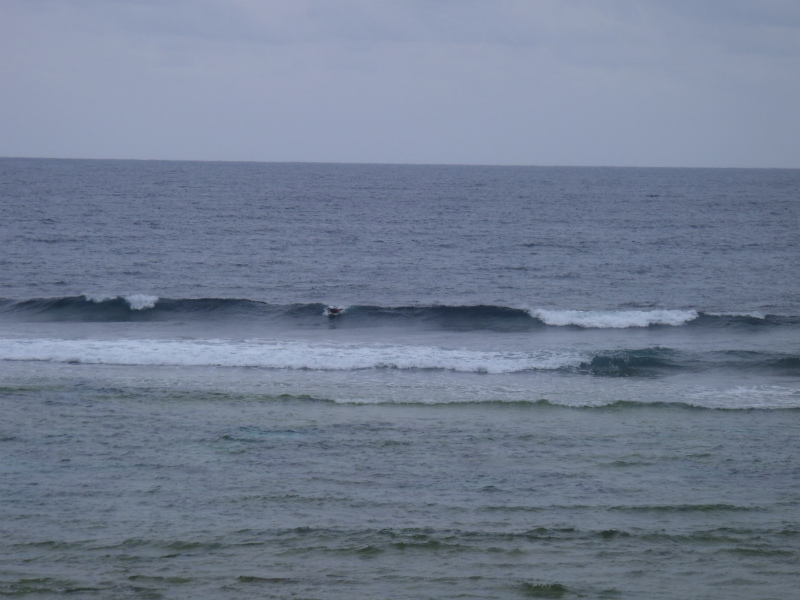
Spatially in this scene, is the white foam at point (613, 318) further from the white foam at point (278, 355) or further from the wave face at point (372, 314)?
the white foam at point (278, 355)

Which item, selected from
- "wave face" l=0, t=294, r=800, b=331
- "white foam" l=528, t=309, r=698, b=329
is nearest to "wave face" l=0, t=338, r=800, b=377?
"wave face" l=0, t=294, r=800, b=331

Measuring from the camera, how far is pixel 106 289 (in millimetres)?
32906

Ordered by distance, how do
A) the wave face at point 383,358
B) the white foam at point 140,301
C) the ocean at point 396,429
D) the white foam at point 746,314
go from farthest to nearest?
the white foam at point 140,301
the white foam at point 746,314
the wave face at point 383,358
the ocean at point 396,429

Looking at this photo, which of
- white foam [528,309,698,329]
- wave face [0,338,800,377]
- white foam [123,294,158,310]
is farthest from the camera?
white foam [123,294,158,310]

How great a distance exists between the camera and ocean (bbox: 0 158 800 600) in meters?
9.79

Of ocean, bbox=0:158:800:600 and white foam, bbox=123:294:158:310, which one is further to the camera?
white foam, bbox=123:294:158:310

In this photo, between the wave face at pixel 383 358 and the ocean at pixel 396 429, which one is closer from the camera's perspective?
the ocean at pixel 396 429

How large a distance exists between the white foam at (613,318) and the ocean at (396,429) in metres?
0.14

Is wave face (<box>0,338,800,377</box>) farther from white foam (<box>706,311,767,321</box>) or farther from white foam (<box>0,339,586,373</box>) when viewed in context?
white foam (<box>706,311,767,321</box>)

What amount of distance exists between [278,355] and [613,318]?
12.6 meters

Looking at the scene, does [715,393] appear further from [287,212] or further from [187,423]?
[287,212]

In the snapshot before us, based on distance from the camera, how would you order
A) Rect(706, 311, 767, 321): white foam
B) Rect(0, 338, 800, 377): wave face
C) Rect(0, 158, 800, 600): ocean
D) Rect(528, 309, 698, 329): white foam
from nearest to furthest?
1. Rect(0, 158, 800, 600): ocean
2. Rect(0, 338, 800, 377): wave face
3. Rect(528, 309, 698, 329): white foam
4. Rect(706, 311, 767, 321): white foam

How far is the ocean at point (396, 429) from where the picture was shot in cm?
979

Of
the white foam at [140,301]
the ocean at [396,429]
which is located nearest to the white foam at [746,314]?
the ocean at [396,429]
